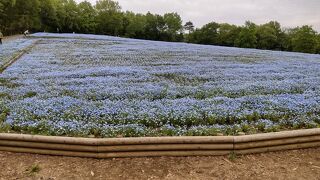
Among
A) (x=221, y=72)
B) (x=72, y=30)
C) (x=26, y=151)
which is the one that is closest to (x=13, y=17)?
(x=72, y=30)

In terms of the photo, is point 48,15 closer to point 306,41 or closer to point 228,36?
point 228,36

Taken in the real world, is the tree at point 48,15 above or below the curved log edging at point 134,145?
above

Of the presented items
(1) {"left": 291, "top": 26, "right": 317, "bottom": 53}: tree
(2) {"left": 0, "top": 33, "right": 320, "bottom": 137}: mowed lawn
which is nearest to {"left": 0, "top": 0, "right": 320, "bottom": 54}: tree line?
(1) {"left": 291, "top": 26, "right": 317, "bottom": 53}: tree

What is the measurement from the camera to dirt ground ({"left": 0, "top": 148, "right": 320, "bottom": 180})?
24.5 feet

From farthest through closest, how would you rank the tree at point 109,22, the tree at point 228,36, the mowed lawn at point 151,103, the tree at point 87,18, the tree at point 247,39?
the tree at point 228,36 < the tree at point 109,22 < the tree at point 87,18 < the tree at point 247,39 < the mowed lawn at point 151,103

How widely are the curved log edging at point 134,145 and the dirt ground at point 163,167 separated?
136 millimetres

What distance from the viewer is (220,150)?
27.1 feet

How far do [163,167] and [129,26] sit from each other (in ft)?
330

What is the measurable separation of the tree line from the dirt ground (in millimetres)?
70264

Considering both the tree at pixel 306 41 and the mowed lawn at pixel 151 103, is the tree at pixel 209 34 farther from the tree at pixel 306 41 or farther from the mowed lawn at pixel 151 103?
the mowed lawn at pixel 151 103

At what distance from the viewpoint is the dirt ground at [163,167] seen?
24.5ft

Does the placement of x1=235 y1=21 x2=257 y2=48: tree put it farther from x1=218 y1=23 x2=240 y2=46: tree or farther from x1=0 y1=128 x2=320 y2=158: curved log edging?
x1=0 y1=128 x2=320 y2=158: curved log edging

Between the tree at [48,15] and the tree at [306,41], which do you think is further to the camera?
the tree at [48,15]

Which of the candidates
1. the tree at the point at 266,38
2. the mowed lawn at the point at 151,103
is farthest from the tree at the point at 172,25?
the mowed lawn at the point at 151,103
